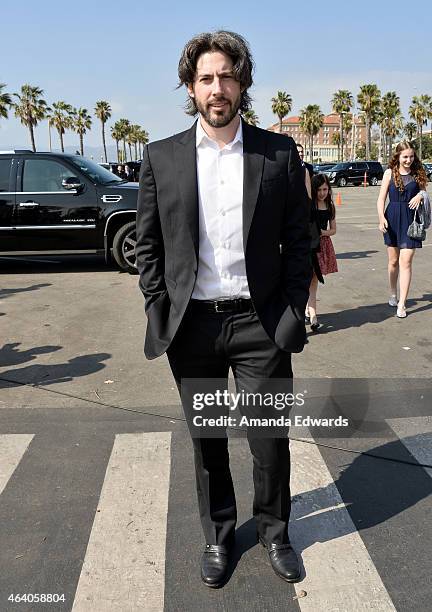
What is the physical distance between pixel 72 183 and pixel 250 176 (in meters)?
7.49

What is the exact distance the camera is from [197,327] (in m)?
2.53

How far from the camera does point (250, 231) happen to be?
2391mm

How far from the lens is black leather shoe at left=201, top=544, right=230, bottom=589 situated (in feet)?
8.50

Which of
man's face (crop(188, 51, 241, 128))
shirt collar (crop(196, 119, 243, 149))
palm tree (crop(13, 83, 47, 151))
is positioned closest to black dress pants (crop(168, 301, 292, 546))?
shirt collar (crop(196, 119, 243, 149))

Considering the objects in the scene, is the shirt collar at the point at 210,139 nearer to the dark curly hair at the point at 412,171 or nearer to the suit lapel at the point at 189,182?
the suit lapel at the point at 189,182

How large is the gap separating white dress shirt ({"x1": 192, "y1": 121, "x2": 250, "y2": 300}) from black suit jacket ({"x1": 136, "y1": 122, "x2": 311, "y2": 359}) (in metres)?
0.04

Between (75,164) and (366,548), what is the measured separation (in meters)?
8.14

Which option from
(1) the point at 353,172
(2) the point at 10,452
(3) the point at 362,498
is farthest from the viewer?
(1) the point at 353,172

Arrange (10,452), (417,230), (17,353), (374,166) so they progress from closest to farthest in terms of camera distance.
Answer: (10,452) < (17,353) < (417,230) < (374,166)

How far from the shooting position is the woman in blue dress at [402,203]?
6.62 meters

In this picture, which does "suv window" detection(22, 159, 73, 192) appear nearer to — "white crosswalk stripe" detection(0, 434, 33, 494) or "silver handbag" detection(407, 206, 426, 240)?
"silver handbag" detection(407, 206, 426, 240)

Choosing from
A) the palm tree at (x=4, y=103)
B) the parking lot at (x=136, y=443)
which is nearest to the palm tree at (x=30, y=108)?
the palm tree at (x=4, y=103)

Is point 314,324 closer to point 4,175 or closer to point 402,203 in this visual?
point 402,203

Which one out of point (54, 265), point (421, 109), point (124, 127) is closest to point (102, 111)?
point (124, 127)
